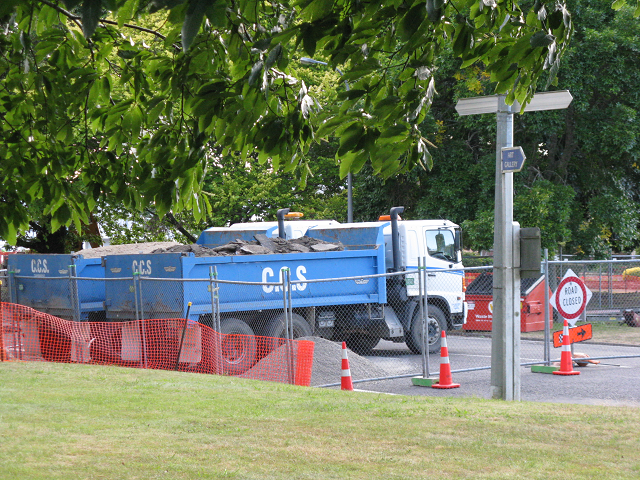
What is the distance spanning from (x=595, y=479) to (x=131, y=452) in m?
3.83

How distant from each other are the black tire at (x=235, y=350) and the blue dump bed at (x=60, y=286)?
2910 mm

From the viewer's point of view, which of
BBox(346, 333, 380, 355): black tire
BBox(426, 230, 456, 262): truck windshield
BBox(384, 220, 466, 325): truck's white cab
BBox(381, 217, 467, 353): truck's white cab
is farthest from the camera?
BBox(426, 230, 456, 262): truck windshield

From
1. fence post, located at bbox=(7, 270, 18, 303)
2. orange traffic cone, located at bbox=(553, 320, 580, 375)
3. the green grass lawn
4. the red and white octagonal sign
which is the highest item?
fence post, located at bbox=(7, 270, 18, 303)

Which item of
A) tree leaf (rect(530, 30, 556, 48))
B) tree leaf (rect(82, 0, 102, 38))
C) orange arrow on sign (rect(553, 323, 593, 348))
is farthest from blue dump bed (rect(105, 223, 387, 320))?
tree leaf (rect(82, 0, 102, 38))

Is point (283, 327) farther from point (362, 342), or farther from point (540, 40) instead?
point (540, 40)

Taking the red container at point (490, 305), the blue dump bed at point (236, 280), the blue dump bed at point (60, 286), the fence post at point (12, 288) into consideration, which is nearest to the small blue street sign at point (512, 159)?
the blue dump bed at point (236, 280)

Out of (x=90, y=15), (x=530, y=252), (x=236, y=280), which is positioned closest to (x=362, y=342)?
(x=236, y=280)

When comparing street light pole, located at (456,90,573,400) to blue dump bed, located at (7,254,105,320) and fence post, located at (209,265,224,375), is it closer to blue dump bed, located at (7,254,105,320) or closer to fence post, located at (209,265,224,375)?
fence post, located at (209,265,224,375)

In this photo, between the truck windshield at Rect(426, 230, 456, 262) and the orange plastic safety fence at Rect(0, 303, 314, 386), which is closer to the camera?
the orange plastic safety fence at Rect(0, 303, 314, 386)

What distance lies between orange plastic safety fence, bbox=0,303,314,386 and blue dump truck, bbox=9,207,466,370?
0.27 meters

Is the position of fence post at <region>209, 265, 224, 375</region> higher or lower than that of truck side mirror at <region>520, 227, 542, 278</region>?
lower

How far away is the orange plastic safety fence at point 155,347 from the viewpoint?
40.9ft

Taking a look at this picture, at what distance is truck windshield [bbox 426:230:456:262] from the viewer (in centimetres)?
1758

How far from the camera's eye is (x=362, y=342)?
55.2ft
